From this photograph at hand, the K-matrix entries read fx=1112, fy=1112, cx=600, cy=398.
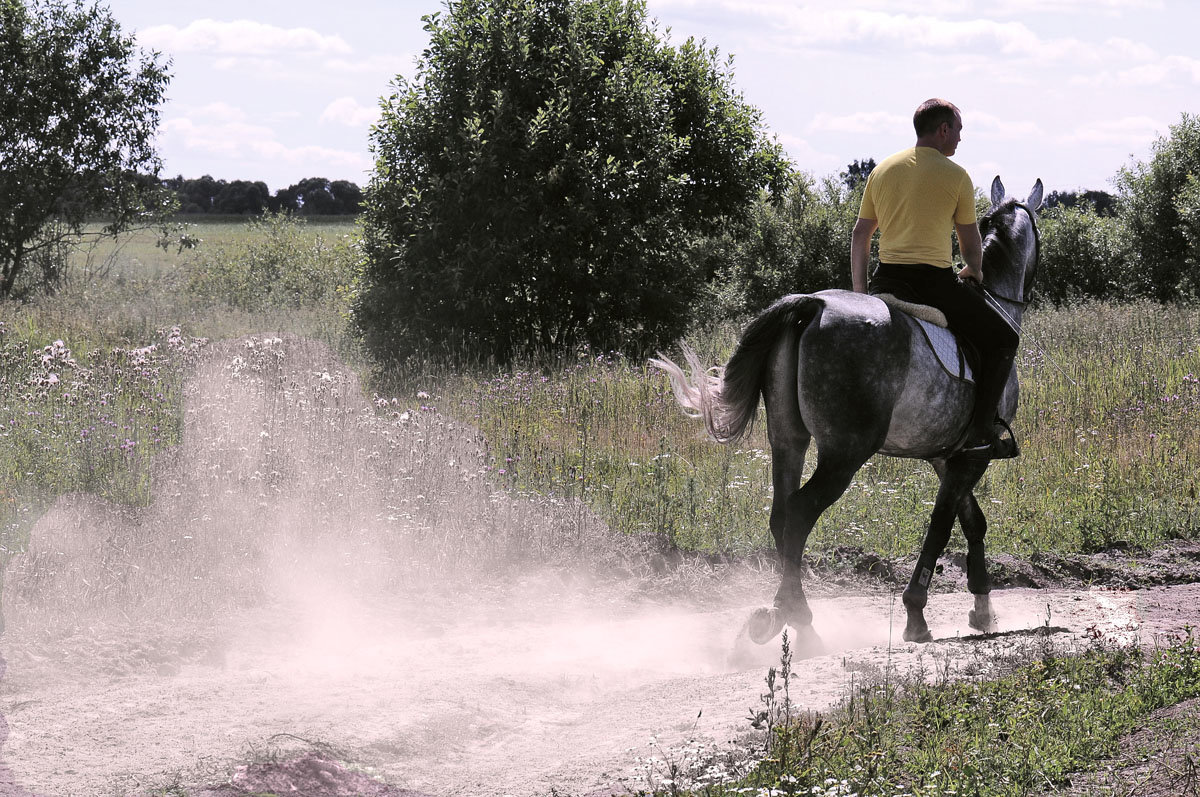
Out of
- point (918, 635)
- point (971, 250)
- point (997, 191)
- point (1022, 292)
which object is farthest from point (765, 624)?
point (997, 191)

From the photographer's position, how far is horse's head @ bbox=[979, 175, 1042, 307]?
7656mm

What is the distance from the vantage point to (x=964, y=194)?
698cm

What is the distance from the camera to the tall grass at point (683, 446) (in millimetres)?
10203

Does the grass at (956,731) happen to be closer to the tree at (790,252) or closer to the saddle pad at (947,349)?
the saddle pad at (947,349)

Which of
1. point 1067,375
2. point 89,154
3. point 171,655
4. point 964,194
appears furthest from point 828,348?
point 89,154

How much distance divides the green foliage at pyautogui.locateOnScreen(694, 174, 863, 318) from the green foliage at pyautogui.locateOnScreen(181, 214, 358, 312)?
1153cm

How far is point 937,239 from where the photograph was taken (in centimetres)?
700

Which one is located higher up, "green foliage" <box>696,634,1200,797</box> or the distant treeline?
the distant treeline

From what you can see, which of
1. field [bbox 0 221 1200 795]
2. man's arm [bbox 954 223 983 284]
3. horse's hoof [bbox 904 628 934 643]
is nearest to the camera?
field [bbox 0 221 1200 795]

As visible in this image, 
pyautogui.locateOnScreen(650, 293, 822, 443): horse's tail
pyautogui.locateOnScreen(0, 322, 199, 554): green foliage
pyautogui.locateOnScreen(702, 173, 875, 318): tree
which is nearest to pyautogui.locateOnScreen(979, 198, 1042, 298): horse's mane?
pyautogui.locateOnScreen(650, 293, 822, 443): horse's tail

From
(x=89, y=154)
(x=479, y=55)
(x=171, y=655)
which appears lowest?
(x=171, y=655)

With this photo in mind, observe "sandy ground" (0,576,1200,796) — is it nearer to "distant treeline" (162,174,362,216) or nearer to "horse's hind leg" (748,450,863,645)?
"horse's hind leg" (748,450,863,645)

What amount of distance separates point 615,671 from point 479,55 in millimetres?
13886

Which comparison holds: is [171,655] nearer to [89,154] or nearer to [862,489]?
[862,489]
